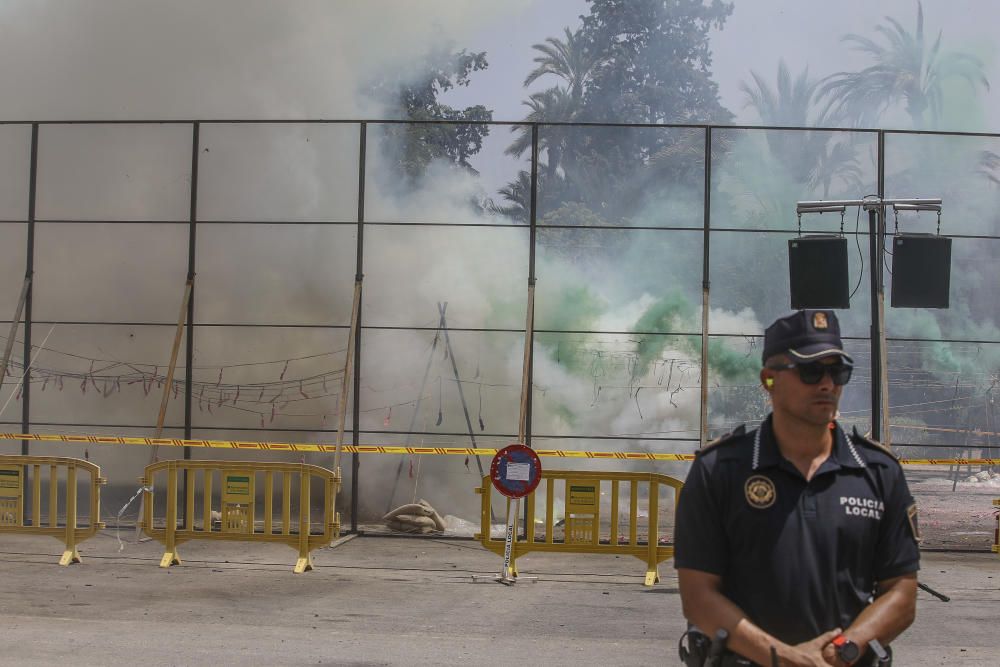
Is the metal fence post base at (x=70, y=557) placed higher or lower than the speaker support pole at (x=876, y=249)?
lower

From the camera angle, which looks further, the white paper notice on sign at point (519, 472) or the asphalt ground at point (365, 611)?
the white paper notice on sign at point (519, 472)

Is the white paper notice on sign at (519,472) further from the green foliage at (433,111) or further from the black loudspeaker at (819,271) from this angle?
the green foliage at (433,111)

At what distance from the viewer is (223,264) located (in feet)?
50.6

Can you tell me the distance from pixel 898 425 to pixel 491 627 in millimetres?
25889

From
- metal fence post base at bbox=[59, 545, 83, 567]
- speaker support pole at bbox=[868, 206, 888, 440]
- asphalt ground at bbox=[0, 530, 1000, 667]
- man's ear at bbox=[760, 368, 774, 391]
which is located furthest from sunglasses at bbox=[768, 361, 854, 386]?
metal fence post base at bbox=[59, 545, 83, 567]

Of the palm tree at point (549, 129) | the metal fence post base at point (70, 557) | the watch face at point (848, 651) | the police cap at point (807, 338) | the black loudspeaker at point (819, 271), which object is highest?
the palm tree at point (549, 129)

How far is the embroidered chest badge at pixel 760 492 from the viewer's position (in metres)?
2.91

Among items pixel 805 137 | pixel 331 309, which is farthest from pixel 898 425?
pixel 331 309

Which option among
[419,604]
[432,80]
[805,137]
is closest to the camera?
[419,604]

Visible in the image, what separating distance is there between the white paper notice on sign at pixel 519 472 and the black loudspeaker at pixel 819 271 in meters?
2.92

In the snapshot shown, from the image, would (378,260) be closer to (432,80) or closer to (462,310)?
(462,310)

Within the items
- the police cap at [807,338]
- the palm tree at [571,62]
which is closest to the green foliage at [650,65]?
the palm tree at [571,62]

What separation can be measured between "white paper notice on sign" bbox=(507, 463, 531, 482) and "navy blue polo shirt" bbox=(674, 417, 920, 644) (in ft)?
23.9

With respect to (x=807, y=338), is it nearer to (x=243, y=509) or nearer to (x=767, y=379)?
(x=767, y=379)
